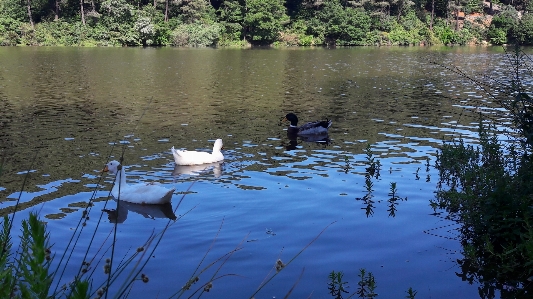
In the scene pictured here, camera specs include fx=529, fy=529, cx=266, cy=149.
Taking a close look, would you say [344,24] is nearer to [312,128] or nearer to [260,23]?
[260,23]

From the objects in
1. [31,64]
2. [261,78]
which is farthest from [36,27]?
[261,78]

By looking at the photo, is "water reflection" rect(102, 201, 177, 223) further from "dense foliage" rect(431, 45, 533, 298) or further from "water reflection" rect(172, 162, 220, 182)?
"dense foliage" rect(431, 45, 533, 298)

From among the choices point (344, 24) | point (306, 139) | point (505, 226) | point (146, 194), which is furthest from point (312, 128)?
point (344, 24)

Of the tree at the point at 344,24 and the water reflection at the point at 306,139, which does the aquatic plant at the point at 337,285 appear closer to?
the water reflection at the point at 306,139

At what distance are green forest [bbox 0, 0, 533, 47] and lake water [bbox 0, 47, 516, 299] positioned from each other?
1447 inches

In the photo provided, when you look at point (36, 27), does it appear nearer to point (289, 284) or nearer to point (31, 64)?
point (31, 64)

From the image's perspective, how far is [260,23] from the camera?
208ft

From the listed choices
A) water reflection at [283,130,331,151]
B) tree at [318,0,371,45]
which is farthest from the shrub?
water reflection at [283,130,331,151]

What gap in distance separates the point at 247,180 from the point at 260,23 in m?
55.8

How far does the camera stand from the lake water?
6086 mm

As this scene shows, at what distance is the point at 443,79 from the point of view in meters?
29.4

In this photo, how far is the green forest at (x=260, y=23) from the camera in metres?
59.5

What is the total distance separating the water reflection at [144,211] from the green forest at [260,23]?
2084 inches

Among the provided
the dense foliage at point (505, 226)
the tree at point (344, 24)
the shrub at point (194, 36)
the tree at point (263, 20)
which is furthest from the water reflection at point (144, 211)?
the tree at point (344, 24)
